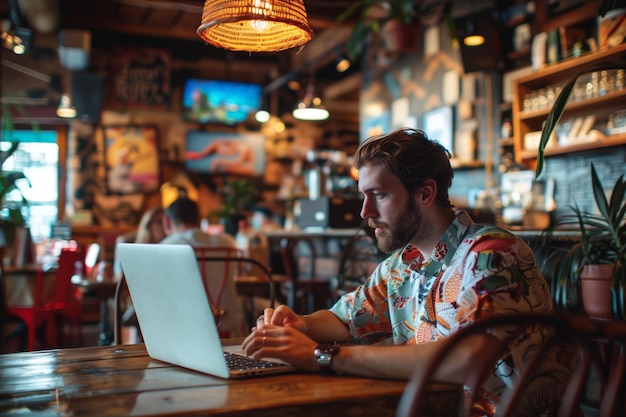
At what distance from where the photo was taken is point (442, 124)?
708cm

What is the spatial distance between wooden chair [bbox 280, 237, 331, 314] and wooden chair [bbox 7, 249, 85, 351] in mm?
1704

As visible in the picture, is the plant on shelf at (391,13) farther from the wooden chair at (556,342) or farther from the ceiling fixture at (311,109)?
the wooden chair at (556,342)

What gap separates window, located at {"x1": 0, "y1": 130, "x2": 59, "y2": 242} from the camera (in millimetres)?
9273

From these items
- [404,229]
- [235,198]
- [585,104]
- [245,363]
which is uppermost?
[585,104]

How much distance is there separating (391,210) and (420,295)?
0.77 ft

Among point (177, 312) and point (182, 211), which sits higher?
point (182, 211)

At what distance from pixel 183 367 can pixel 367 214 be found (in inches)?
24.3

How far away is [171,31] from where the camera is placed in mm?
9508

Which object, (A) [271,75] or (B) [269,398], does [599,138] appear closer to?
(B) [269,398]

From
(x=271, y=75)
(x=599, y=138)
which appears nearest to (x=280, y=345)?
(x=599, y=138)

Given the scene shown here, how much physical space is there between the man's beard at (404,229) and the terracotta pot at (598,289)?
111cm

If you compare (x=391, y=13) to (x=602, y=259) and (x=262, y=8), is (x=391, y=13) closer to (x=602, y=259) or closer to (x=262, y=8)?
(x=602, y=259)

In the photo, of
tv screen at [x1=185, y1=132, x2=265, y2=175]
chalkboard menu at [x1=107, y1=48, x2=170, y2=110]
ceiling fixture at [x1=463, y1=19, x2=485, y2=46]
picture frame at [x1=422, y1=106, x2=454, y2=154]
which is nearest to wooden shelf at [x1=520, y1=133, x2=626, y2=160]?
ceiling fixture at [x1=463, y1=19, x2=485, y2=46]

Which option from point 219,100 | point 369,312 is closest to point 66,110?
point 219,100
